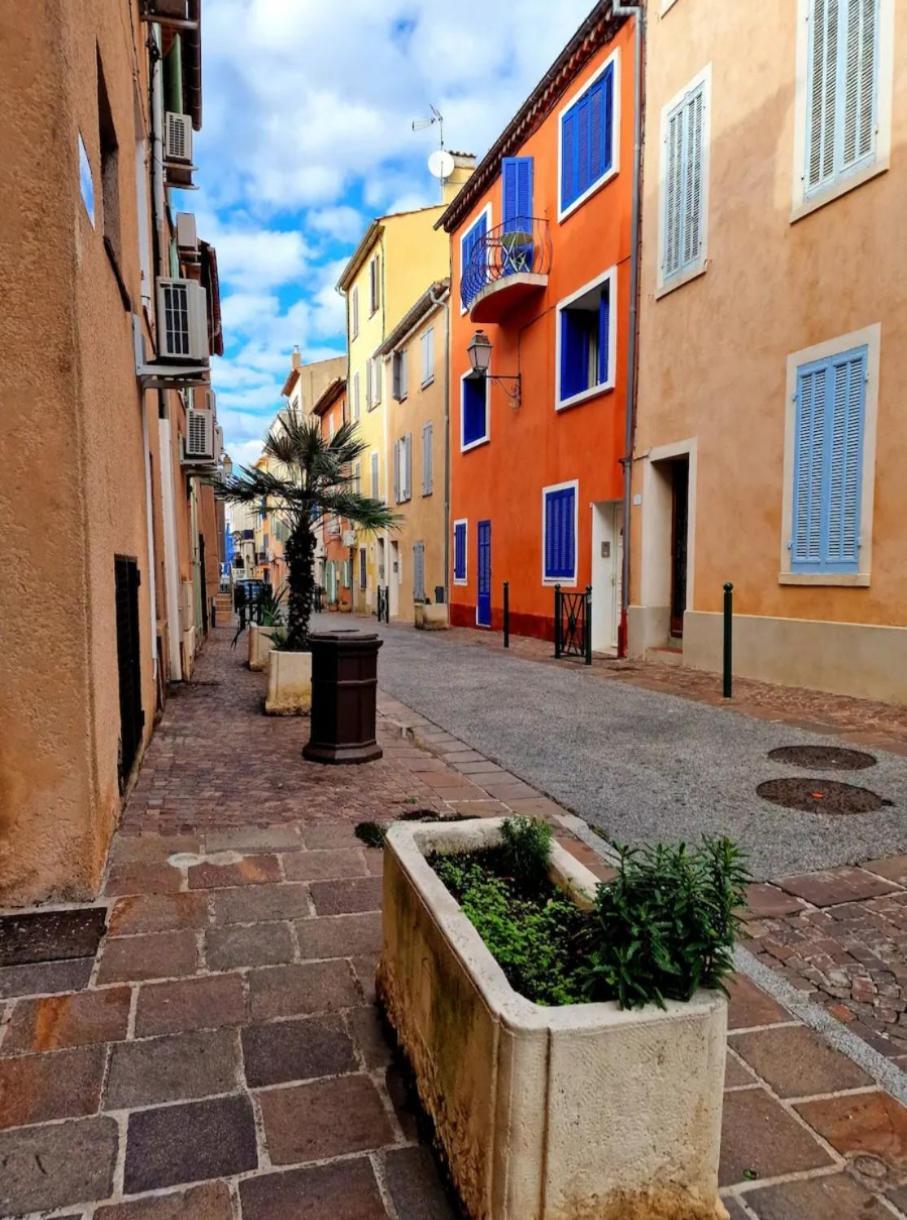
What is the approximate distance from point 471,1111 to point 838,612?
6.95 meters

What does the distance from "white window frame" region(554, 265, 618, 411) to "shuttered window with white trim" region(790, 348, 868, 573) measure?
381cm

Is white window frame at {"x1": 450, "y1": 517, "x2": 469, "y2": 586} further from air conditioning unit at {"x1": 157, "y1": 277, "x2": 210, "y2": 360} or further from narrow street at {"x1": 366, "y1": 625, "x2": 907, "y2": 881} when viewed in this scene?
air conditioning unit at {"x1": 157, "y1": 277, "x2": 210, "y2": 360}

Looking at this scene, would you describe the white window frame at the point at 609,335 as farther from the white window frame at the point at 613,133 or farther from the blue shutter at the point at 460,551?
the blue shutter at the point at 460,551

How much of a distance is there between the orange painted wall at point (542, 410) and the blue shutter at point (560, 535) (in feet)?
0.76

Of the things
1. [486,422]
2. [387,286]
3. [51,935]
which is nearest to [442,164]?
[387,286]

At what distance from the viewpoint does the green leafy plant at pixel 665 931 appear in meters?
1.52

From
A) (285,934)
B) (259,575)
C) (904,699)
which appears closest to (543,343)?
(904,699)

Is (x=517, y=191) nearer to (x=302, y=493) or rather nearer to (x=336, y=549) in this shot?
(x=302, y=493)

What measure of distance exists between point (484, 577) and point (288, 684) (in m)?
9.84

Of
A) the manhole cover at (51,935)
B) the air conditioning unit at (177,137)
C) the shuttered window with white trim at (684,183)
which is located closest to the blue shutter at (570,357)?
the shuttered window with white trim at (684,183)

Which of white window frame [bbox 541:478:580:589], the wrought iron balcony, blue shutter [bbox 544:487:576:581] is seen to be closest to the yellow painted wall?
the wrought iron balcony

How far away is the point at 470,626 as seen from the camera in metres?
17.4

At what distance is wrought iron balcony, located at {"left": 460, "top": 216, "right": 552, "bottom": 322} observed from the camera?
44.3ft

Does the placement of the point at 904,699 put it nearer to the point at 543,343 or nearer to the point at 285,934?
the point at 285,934
